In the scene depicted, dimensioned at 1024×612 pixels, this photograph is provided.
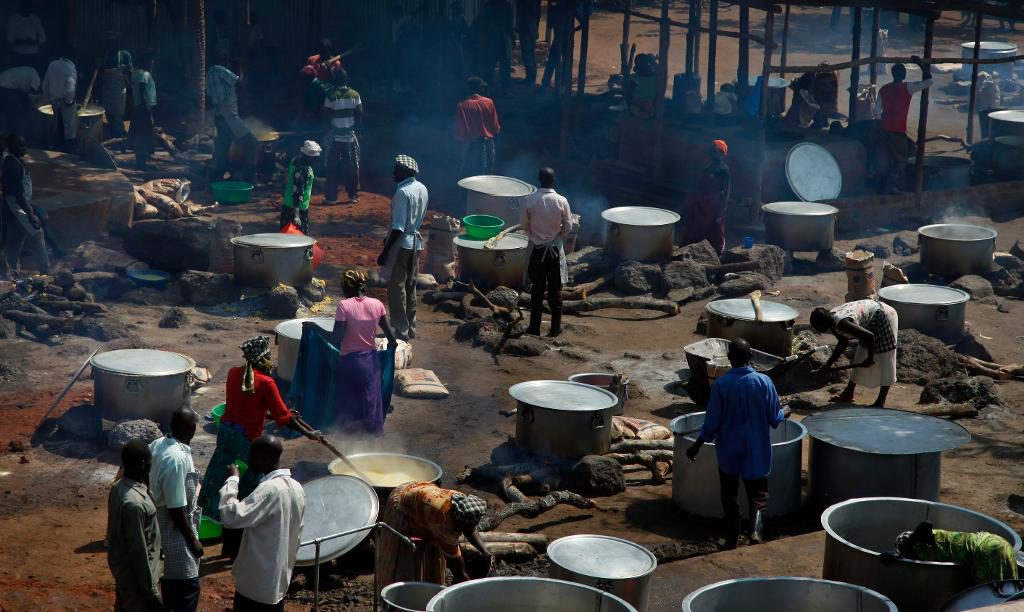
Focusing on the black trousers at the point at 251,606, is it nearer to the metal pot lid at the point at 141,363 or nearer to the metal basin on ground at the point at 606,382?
the metal pot lid at the point at 141,363

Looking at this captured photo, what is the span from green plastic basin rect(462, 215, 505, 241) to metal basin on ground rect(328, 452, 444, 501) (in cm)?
612

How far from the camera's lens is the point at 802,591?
589 centimetres

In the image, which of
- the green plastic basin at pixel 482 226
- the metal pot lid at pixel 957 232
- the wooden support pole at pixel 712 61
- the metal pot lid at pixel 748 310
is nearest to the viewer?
the metal pot lid at pixel 748 310

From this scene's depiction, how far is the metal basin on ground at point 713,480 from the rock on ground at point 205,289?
5664 millimetres

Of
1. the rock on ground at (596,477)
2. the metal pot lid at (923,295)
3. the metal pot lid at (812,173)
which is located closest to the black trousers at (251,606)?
the rock on ground at (596,477)

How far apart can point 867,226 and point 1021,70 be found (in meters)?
13.7

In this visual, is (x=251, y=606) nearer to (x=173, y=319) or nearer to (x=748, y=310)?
(x=173, y=319)

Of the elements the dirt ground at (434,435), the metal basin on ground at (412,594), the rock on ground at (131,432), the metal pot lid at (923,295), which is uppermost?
the metal pot lid at (923,295)

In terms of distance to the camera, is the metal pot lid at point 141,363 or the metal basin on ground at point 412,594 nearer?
the metal basin on ground at point 412,594

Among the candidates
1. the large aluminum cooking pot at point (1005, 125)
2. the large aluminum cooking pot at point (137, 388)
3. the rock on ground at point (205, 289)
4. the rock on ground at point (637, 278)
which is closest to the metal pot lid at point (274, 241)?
the rock on ground at point (205, 289)

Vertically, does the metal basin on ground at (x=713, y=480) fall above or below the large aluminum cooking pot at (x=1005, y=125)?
below

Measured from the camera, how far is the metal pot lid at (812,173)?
16.5 m

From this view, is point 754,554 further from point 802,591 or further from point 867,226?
point 867,226

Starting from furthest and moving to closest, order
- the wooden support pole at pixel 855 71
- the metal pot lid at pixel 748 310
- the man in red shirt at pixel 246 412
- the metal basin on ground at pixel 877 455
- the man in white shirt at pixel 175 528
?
1. the wooden support pole at pixel 855 71
2. the metal pot lid at pixel 748 310
3. the metal basin on ground at pixel 877 455
4. the man in red shirt at pixel 246 412
5. the man in white shirt at pixel 175 528
